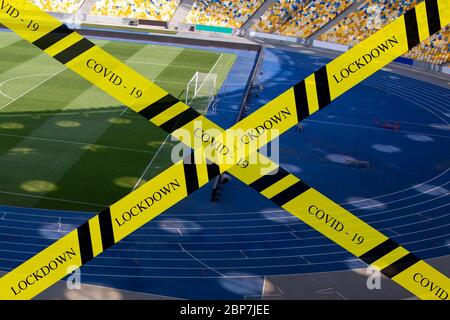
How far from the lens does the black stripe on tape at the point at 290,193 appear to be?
4.45 metres

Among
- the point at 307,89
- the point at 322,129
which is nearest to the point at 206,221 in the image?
the point at 322,129

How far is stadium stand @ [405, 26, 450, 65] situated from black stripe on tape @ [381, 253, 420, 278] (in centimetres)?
3392

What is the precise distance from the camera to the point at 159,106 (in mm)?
4676

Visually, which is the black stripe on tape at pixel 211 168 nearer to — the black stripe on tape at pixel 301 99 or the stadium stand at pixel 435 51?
the black stripe on tape at pixel 301 99

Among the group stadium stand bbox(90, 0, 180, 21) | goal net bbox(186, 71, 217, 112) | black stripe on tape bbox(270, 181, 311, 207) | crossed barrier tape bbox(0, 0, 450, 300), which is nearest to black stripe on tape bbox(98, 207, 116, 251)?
crossed barrier tape bbox(0, 0, 450, 300)

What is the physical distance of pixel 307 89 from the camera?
433cm

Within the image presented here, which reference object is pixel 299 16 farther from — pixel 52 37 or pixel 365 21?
pixel 52 37

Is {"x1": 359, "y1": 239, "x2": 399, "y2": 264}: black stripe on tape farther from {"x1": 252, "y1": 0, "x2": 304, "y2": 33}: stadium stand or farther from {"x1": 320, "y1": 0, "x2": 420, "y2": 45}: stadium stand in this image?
{"x1": 252, "y1": 0, "x2": 304, "y2": 33}: stadium stand

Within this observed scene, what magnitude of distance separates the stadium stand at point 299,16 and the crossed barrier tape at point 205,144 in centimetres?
3855

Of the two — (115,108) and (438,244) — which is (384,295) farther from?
(115,108)

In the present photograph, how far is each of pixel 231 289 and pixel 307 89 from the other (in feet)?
31.1

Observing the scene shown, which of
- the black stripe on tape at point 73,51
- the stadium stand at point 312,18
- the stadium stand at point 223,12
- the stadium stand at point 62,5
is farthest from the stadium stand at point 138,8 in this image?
the black stripe on tape at point 73,51

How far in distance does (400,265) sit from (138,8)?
42.6 meters

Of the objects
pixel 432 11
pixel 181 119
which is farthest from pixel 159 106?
pixel 432 11
